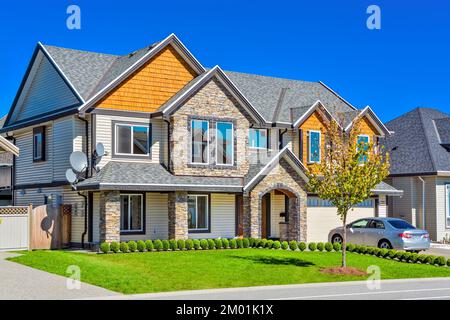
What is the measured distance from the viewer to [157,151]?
32.8 m

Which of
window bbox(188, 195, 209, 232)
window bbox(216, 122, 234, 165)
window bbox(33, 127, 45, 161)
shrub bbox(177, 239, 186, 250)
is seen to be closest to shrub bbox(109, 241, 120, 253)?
shrub bbox(177, 239, 186, 250)

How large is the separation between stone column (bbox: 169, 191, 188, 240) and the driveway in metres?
10.2

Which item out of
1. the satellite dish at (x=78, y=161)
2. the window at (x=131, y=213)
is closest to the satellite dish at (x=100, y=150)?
the satellite dish at (x=78, y=161)

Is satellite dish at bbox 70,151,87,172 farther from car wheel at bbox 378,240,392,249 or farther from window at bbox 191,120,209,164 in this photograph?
car wheel at bbox 378,240,392,249

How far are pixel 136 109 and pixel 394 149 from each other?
62.9ft

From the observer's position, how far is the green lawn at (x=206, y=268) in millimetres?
19953

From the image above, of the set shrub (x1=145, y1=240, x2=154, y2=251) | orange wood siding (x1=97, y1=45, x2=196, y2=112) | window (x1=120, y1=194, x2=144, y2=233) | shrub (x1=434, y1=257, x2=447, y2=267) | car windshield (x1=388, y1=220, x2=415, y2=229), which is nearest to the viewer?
shrub (x1=434, y1=257, x2=447, y2=267)

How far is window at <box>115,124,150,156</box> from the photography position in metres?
31.7

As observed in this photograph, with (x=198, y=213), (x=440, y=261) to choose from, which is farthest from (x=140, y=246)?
(x=440, y=261)

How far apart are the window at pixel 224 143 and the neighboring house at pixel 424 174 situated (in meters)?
12.9

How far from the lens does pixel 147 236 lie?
3216cm

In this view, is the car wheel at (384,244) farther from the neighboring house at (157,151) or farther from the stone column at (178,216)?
the stone column at (178,216)
